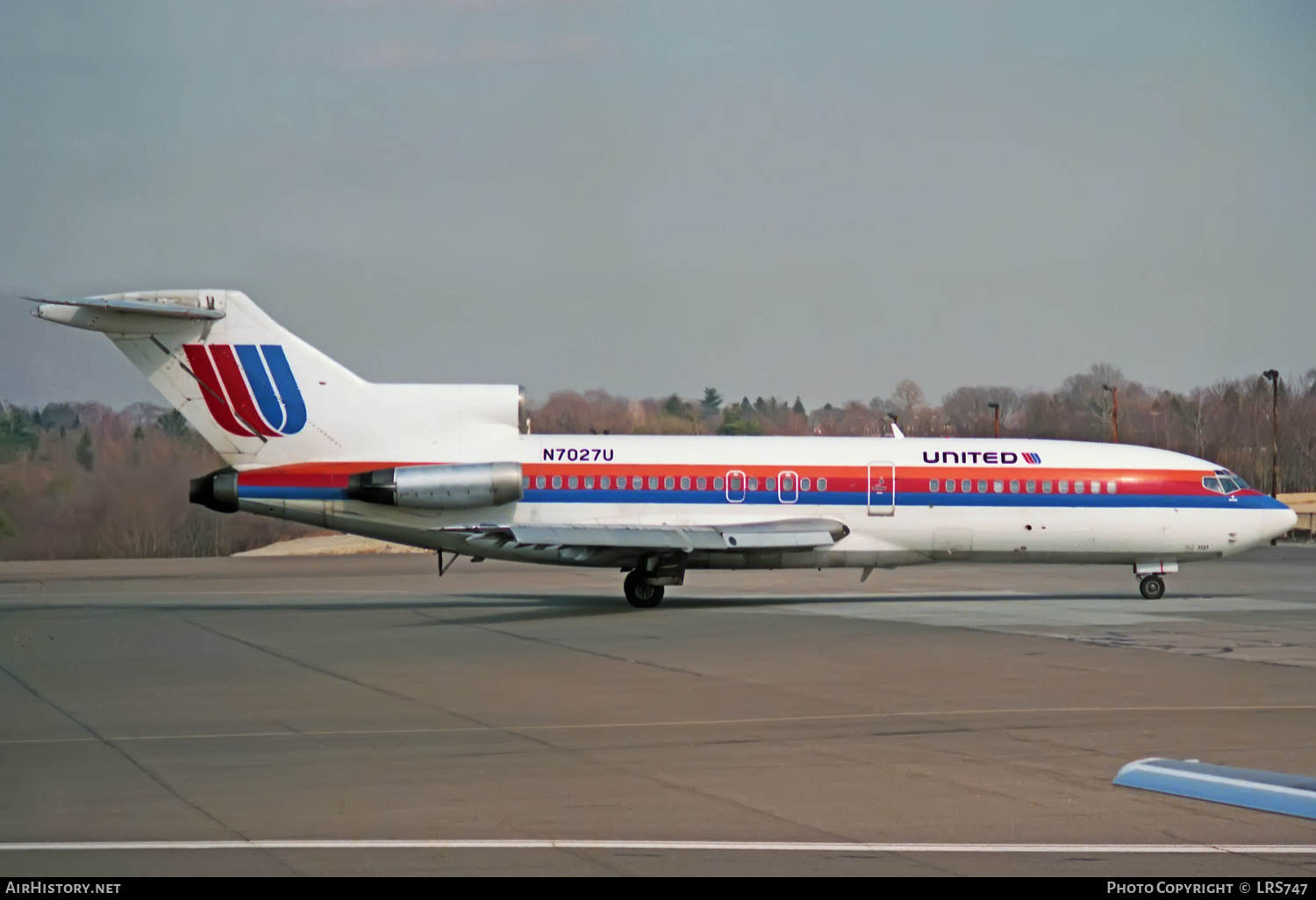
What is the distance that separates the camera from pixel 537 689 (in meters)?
16.3

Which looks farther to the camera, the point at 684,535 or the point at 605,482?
the point at 605,482

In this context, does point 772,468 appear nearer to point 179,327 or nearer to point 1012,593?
point 1012,593

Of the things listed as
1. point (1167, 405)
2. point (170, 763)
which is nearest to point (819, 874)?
point (170, 763)

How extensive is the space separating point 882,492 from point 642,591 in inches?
196

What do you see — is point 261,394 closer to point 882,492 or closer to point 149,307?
point 149,307

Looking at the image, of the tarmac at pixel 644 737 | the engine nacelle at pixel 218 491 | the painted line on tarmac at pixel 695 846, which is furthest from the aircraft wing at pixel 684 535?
the painted line on tarmac at pixel 695 846

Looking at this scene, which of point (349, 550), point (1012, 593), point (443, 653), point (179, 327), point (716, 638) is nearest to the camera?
point (443, 653)

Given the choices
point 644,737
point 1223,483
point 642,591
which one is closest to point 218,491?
point 642,591

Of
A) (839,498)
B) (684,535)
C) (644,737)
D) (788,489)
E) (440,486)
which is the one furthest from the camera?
(839,498)

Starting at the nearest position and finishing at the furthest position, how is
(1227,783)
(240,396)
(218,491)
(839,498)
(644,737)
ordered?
(1227,783), (644,737), (218,491), (240,396), (839,498)

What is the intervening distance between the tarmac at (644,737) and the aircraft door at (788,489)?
2090 millimetres

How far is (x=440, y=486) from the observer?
88.0 ft

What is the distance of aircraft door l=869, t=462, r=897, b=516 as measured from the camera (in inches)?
1091

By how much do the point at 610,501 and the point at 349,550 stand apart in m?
25.9
